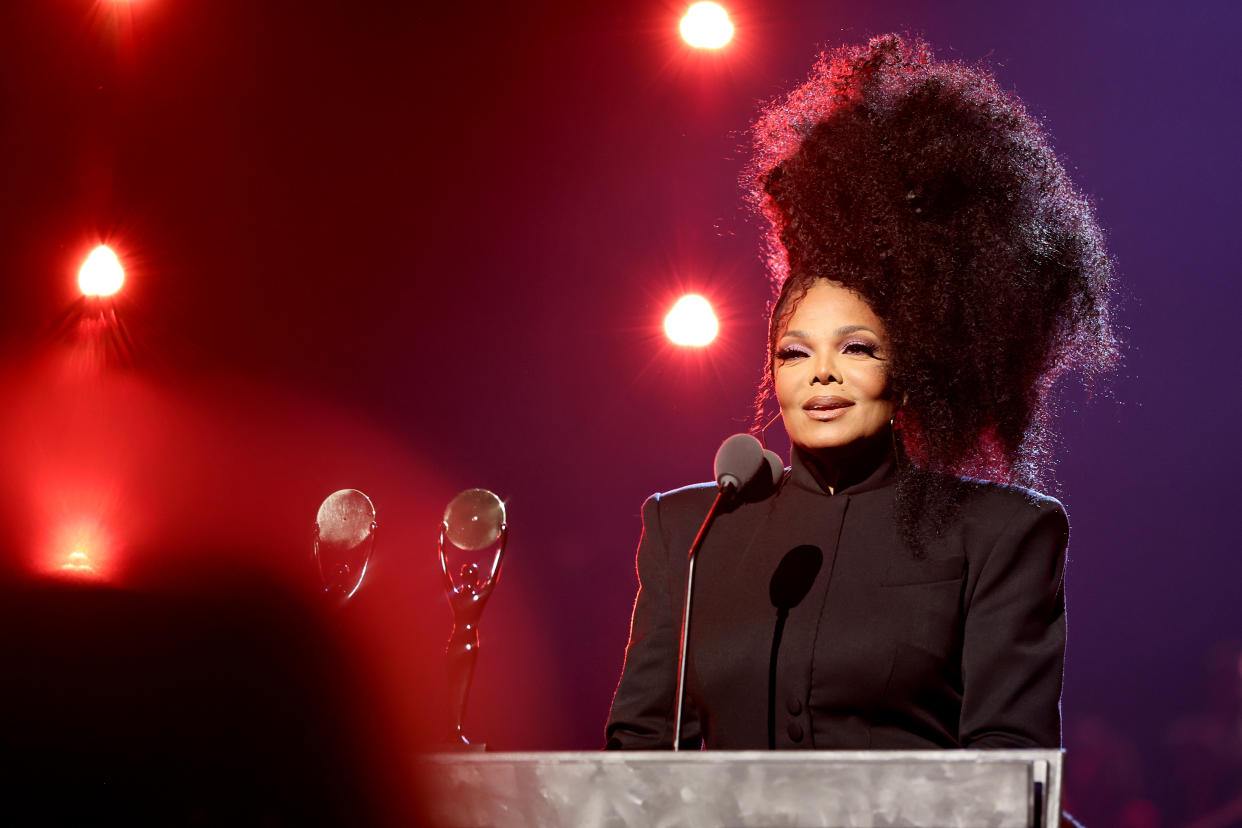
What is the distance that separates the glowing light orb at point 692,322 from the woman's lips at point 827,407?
2.36 metres

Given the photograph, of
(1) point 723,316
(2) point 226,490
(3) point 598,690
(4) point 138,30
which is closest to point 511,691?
(3) point 598,690

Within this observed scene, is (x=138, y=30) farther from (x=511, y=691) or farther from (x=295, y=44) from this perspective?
(x=511, y=691)

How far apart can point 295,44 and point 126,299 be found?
1.08 m

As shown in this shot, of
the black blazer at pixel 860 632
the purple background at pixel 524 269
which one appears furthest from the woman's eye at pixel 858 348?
the purple background at pixel 524 269

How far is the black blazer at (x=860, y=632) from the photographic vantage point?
1866 millimetres

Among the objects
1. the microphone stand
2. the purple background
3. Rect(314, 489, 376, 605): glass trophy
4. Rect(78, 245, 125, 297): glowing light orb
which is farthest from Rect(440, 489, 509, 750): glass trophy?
Rect(78, 245, 125, 297): glowing light orb

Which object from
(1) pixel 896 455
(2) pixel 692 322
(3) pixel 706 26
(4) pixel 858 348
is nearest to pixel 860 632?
(1) pixel 896 455

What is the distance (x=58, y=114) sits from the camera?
3.55 m

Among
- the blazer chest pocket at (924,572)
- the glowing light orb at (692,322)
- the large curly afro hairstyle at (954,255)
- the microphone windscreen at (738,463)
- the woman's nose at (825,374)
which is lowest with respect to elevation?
the blazer chest pocket at (924,572)

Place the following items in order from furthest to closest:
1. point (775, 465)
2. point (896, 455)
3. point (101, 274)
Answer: point (101, 274), point (896, 455), point (775, 465)

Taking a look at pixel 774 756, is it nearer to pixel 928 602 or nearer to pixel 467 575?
pixel 928 602

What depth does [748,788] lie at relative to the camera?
45.9 inches

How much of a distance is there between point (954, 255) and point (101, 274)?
2.79m

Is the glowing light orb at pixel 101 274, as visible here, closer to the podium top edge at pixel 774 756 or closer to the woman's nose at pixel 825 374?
the woman's nose at pixel 825 374
